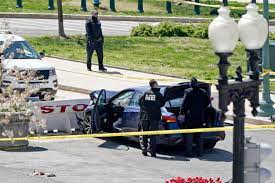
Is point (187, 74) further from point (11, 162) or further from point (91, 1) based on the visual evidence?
point (91, 1)

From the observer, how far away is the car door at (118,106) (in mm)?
22938

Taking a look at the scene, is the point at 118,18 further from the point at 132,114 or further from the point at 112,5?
the point at 132,114

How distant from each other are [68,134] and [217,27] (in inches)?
504

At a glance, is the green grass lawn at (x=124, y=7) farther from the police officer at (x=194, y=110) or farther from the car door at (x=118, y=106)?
the police officer at (x=194, y=110)

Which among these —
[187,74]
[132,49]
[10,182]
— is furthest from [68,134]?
[132,49]

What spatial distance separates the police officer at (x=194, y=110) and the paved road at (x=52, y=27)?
2044cm

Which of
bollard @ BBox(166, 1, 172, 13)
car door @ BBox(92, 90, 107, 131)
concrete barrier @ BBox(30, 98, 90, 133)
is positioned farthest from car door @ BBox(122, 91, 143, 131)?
bollard @ BBox(166, 1, 172, 13)

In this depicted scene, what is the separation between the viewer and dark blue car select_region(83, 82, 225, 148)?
70.7 ft

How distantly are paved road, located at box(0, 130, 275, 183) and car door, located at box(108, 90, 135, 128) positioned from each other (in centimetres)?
52

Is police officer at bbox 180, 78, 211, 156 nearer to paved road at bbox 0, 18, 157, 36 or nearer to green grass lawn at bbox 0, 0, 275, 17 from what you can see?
paved road at bbox 0, 18, 157, 36

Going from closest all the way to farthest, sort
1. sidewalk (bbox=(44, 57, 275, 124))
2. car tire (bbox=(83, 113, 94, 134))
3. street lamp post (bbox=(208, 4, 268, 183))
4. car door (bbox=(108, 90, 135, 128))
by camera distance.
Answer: street lamp post (bbox=(208, 4, 268, 183)), car door (bbox=(108, 90, 135, 128)), car tire (bbox=(83, 113, 94, 134)), sidewalk (bbox=(44, 57, 275, 124))

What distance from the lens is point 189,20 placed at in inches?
1917

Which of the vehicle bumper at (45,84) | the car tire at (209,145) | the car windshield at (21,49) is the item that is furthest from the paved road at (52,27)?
the car tire at (209,145)

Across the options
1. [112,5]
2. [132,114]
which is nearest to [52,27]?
[112,5]
